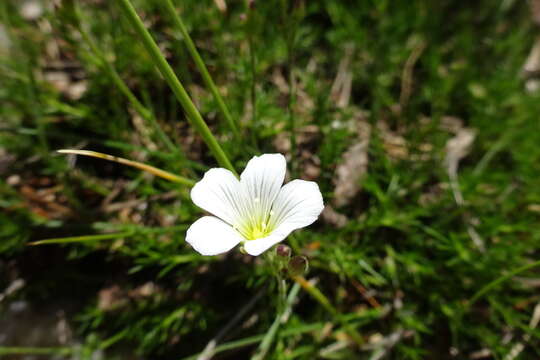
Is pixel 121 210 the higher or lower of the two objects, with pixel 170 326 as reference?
higher

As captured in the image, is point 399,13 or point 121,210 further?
point 399,13

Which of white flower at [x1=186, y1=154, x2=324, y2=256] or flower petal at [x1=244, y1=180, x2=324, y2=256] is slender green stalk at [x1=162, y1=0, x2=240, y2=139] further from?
flower petal at [x1=244, y1=180, x2=324, y2=256]

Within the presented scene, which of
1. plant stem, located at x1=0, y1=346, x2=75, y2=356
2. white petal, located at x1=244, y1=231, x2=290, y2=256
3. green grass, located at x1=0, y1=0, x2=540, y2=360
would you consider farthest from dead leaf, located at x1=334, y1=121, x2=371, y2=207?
plant stem, located at x1=0, y1=346, x2=75, y2=356

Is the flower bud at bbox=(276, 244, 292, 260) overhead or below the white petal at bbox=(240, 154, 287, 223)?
below

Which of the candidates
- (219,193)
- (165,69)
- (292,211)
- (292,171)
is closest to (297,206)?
(292,211)

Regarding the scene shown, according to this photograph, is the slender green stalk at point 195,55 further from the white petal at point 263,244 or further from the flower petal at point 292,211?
the white petal at point 263,244

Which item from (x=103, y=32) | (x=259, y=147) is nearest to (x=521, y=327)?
(x=259, y=147)

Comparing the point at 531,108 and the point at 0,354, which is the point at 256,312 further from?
the point at 531,108

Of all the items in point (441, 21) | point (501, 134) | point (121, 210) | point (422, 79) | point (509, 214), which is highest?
point (441, 21)

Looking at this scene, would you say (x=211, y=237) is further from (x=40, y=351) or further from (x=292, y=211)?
(x=40, y=351)
